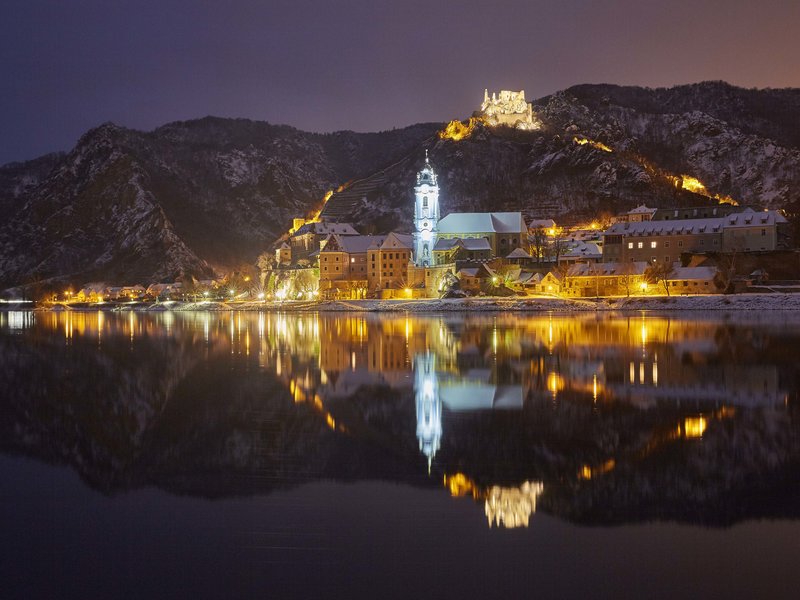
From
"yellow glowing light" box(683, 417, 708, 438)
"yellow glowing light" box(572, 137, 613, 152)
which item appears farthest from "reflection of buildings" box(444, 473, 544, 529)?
"yellow glowing light" box(572, 137, 613, 152)

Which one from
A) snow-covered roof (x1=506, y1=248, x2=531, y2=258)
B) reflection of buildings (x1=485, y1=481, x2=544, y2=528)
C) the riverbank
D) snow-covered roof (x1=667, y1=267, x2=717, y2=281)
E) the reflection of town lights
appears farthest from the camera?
snow-covered roof (x1=506, y1=248, x2=531, y2=258)

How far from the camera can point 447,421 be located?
53.1 feet

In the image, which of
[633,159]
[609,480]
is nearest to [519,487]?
[609,480]

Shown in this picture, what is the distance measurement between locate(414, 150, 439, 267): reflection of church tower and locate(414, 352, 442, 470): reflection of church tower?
224 ft

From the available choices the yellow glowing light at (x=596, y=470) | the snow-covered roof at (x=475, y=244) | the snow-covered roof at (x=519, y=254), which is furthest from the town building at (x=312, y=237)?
the yellow glowing light at (x=596, y=470)

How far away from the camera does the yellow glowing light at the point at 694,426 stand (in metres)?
14.5

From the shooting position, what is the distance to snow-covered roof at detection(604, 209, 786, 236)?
79062 millimetres

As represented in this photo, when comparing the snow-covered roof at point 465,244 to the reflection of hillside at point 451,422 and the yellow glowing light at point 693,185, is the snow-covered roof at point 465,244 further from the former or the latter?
the reflection of hillside at point 451,422

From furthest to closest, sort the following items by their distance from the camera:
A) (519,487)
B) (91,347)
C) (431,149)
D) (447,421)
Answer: (431,149) → (91,347) → (447,421) → (519,487)

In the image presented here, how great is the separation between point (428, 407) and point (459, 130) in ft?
424

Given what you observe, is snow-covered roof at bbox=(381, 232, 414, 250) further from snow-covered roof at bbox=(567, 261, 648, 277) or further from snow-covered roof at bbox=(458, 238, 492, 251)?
snow-covered roof at bbox=(567, 261, 648, 277)

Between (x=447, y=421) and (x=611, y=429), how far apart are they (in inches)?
142

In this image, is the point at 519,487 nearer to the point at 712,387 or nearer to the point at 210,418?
the point at 210,418

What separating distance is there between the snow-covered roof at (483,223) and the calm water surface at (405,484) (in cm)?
7340
